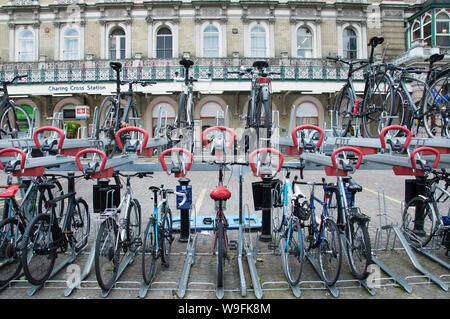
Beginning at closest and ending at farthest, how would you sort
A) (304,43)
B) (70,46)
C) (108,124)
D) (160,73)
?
1. (108,124)
2. (160,73)
3. (70,46)
4. (304,43)

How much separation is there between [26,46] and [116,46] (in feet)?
23.1

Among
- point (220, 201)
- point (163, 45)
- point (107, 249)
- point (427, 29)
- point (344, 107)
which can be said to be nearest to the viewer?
point (107, 249)

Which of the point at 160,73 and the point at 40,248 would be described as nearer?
the point at 40,248

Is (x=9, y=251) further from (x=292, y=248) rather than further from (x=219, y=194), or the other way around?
(x=292, y=248)

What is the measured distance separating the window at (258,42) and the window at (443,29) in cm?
1202

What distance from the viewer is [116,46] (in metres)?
24.0

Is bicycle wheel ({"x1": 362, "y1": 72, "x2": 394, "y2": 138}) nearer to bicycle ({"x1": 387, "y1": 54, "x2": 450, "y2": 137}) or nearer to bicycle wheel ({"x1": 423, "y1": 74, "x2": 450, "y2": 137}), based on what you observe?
bicycle ({"x1": 387, "y1": 54, "x2": 450, "y2": 137})

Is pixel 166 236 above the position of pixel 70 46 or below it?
below

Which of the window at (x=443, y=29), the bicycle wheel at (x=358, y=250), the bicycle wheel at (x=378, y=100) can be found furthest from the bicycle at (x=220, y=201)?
the window at (x=443, y=29)

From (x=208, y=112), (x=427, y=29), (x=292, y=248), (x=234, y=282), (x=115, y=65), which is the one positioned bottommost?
(x=234, y=282)

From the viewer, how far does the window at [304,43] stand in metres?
24.1

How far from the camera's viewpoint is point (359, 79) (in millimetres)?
21000

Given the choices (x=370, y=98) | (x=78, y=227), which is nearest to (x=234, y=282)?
(x=78, y=227)
